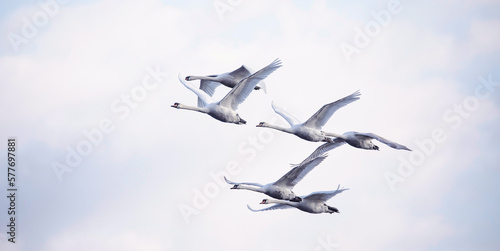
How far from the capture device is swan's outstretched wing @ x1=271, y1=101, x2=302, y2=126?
45.5 meters

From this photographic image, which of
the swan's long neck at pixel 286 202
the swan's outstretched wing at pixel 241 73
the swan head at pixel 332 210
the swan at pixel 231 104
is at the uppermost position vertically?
the swan's outstretched wing at pixel 241 73

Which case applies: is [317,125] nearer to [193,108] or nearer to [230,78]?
[193,108]

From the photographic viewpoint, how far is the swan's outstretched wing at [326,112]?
42.4 meters

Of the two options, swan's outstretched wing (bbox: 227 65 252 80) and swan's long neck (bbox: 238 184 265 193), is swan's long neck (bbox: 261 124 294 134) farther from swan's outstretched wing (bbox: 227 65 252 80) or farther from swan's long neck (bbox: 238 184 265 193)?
swan's outstretched wing (bbox: 227 65 252 80)

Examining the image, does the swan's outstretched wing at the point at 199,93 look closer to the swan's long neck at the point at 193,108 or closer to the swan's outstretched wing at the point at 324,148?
the swan's long neck at the point at 193,108

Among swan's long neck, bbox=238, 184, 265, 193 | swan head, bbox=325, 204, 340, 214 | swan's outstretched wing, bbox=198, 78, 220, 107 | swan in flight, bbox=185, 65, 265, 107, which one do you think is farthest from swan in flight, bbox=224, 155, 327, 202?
swan's outstretched wing, bbox=198, 78, 220, 107

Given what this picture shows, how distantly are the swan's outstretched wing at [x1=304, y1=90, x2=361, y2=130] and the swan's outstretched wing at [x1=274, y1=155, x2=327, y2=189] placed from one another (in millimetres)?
1552

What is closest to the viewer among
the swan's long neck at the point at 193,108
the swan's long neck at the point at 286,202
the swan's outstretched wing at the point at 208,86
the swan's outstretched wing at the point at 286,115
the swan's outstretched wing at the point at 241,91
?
the swan's outstretched wing at the point at 241,91

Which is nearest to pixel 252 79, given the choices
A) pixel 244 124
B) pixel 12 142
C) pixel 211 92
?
pixel 244 124

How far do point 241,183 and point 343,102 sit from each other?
5.59 m

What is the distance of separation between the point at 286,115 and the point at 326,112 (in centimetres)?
329

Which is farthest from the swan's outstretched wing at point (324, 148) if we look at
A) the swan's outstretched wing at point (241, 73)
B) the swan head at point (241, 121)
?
the swan's outstretched wing at point (241, 73)

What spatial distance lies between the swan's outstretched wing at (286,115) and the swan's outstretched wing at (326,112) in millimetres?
1543

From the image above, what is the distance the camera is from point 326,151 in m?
46.6
